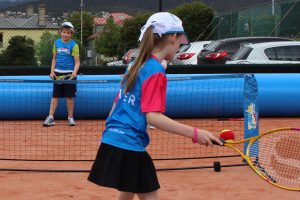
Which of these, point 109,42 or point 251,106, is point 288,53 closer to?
point 109,42

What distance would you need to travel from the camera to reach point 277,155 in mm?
4734

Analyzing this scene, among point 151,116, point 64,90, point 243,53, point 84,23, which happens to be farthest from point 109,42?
point 151,116

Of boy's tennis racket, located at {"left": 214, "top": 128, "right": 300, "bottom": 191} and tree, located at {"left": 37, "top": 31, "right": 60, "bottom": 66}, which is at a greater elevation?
tree, located at {"left": 37, "top": 31, "right": 60, "bottom": 66}

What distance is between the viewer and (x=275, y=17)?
16.0 m

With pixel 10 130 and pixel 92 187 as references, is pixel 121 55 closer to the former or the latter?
pixel 10 130

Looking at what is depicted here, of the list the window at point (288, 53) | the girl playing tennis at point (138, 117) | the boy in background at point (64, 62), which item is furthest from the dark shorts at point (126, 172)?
the window at point (288, 53)

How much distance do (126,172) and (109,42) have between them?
47.0 feet

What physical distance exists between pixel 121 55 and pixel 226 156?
947 centimetres

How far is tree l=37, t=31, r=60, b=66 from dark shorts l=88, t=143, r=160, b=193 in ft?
31.1

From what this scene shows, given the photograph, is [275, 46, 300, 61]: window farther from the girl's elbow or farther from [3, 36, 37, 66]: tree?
the girl's elbow

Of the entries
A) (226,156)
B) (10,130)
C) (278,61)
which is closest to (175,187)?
(226,156)

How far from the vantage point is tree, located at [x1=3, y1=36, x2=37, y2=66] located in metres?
12.8

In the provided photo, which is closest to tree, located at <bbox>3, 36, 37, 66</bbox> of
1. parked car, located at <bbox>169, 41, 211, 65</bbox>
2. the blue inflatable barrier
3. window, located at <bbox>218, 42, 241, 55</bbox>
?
the blue inflatable barrier

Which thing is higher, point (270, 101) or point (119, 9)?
point (119, 9)
